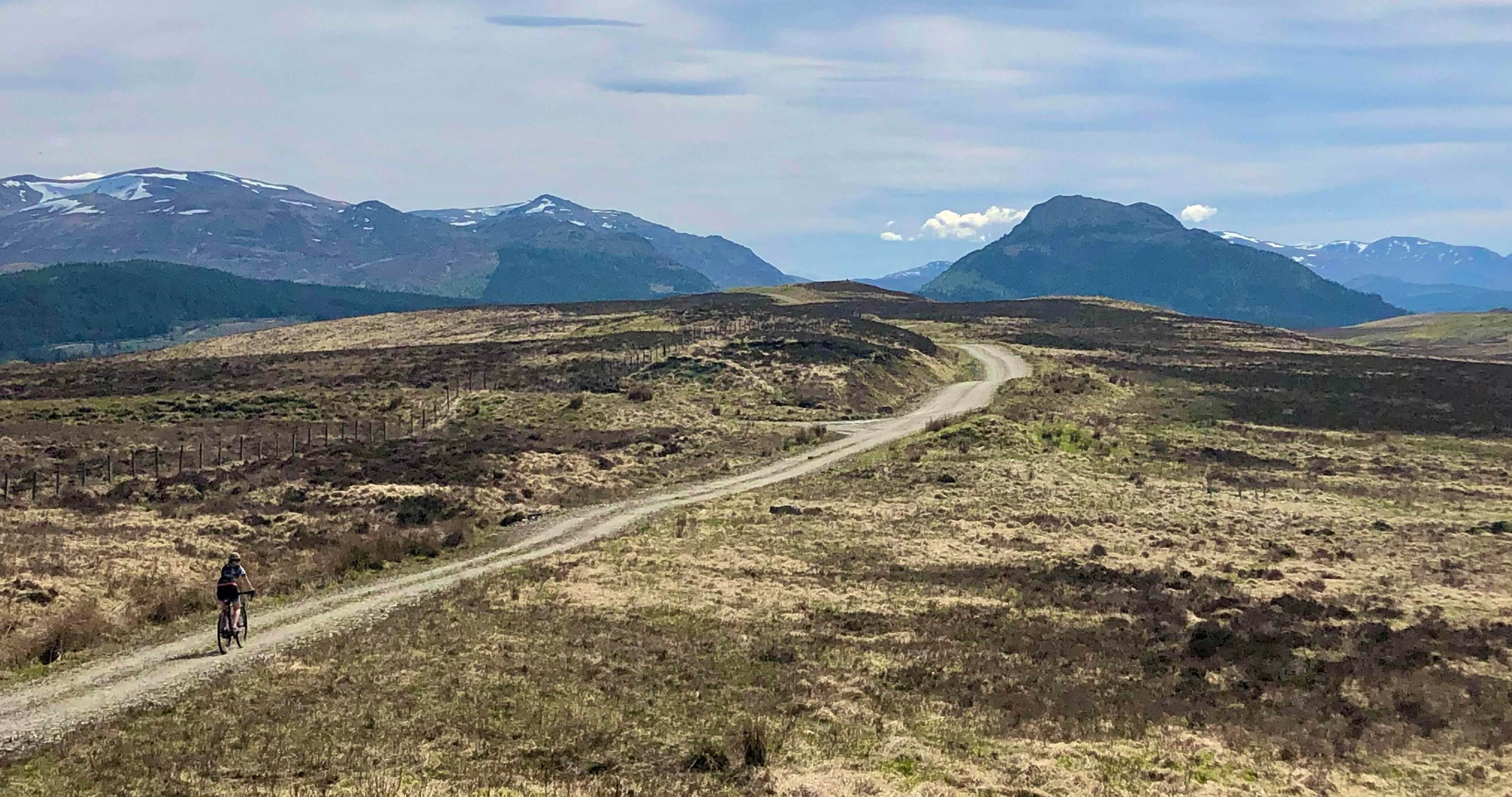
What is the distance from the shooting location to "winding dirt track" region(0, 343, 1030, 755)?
17266mm

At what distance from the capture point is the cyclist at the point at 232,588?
852 inches

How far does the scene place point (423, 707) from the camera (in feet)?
59.4

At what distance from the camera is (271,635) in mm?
23172

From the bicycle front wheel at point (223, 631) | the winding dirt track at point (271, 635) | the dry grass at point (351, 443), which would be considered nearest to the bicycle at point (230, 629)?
the bicycle front wheel at point (223, 631)

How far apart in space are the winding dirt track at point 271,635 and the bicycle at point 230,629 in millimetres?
247

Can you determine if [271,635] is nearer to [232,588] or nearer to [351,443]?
[232,588]

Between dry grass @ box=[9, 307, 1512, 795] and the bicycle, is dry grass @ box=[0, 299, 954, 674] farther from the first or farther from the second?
dry grass @ box=[9, 307, 1512, 795]

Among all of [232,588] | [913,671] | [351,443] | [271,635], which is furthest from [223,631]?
[351,443]

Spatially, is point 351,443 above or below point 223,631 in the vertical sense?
below

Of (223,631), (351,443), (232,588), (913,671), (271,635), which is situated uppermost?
(232,588)

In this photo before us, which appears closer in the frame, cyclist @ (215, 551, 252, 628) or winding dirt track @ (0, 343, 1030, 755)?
winding dirt track @ (0, 343, 1030, 755)

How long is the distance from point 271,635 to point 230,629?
145 centimetres

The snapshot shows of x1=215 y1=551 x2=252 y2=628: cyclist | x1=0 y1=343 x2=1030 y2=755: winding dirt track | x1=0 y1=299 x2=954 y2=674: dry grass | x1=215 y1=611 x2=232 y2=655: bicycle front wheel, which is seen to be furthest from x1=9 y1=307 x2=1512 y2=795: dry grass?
x1=0 y1=299 x2=954 y2=674: dry grass

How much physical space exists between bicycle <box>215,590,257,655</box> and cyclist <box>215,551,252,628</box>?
3 centimetres
